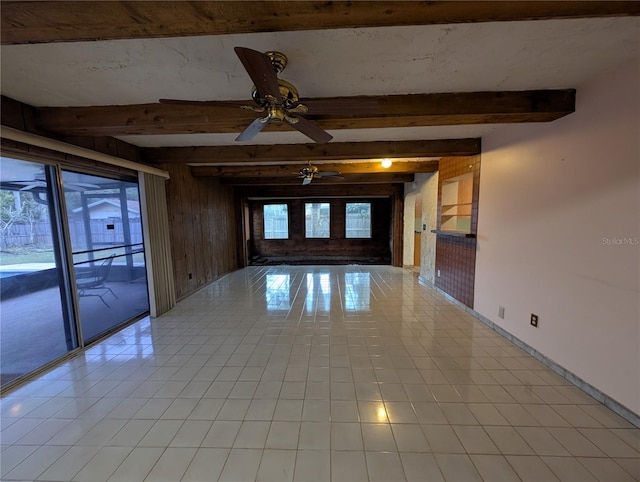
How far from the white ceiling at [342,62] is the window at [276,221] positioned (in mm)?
7832

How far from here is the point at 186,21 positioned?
3.82ft

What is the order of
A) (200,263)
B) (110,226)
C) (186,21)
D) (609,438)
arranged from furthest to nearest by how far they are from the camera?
(200,263) < (110,226) < (609,438) < (186,21)

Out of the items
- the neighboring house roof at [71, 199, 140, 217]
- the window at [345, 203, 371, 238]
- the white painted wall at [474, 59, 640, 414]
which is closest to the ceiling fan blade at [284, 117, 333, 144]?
the white painted wall at [474, 59, 640, 414]

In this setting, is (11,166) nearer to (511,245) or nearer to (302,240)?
(511,245)

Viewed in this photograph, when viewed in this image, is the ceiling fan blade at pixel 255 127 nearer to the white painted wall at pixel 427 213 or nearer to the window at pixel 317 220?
the white painted wall at pixel 427 213

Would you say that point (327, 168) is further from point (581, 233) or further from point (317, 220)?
point (317, 220)

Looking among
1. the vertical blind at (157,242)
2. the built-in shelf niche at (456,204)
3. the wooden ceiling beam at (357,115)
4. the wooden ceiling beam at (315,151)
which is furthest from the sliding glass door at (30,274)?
the built-in shelf niche at (456,204)

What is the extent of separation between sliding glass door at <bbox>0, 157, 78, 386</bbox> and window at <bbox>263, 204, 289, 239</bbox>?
290 inches

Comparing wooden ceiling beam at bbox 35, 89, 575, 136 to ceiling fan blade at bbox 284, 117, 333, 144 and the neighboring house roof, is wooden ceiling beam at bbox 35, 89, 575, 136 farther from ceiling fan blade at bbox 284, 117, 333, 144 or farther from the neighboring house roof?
the neighboring house roof

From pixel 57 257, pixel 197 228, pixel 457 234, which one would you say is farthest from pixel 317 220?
pixel 57 257

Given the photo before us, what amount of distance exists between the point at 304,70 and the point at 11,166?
267cm

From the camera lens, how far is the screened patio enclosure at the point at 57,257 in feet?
7.75

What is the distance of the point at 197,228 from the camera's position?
17.4 feet

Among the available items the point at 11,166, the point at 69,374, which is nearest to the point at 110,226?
the point at 11,166
